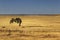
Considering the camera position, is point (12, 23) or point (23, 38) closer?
point (23, 38)

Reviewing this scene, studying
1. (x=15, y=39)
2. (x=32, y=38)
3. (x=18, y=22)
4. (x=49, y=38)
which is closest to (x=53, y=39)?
(x=49, y=38)

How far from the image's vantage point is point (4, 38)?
9719 millimetres

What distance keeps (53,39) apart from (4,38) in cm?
187

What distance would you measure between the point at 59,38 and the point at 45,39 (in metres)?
0.76

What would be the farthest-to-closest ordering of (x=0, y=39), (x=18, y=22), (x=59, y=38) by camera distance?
(x=18, y=22)
(x=59, y=38)
(x=0, y=39)

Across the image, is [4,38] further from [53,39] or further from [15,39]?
[53,39]

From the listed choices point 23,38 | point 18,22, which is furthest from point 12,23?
point 23,38

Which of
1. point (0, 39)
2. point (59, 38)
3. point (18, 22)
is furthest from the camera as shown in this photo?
point (18, 22)

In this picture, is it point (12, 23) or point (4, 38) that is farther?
point (12, 23)

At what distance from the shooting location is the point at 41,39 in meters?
9.74

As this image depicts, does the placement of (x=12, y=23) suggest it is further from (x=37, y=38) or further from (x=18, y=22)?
(x=37, y=38)

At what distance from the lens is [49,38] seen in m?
9.95

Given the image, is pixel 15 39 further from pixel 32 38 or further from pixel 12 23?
pixel 12 23

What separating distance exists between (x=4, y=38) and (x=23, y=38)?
2.53 ft
